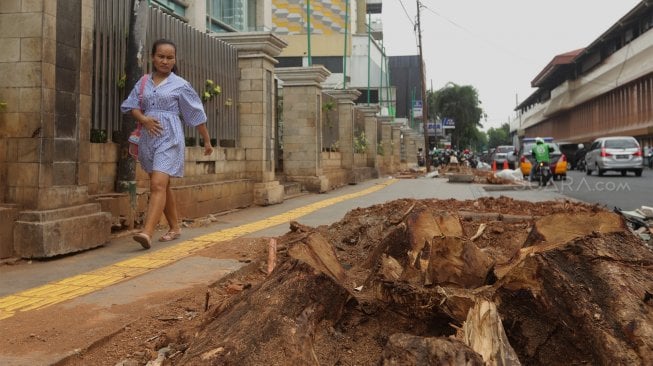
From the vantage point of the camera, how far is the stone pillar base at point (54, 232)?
4.41 meters

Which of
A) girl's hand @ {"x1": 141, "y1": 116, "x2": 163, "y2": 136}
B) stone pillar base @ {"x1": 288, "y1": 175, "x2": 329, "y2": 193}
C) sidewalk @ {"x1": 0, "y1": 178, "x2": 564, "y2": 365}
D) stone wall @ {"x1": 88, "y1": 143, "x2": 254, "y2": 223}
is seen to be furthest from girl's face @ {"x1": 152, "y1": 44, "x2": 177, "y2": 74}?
stone pillar base @ {"x1": 288, "y1": 175, "x2": 329, "y2": 193}

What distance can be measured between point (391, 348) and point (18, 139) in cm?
401

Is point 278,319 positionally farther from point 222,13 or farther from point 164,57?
point 222,13

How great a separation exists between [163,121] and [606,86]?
42.8 metres

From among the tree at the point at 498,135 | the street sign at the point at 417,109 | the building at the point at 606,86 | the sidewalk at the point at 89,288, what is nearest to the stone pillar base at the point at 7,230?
the sidewalk at the point at 89,288

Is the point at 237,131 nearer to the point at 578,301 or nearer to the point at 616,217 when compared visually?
the point at 616,217

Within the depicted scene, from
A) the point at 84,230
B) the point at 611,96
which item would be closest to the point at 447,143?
the point at 611,96

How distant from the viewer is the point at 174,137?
5.12 meters

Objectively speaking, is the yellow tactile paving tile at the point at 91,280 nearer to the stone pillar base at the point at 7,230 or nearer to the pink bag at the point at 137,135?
the stone pillar base at the point at 7,230

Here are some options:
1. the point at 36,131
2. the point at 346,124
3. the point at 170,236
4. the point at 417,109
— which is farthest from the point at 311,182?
the point at 417,109

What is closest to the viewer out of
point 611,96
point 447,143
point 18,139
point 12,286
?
point 12,286

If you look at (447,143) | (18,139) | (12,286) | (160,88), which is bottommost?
(12,286)

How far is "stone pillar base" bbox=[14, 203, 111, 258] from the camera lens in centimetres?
441

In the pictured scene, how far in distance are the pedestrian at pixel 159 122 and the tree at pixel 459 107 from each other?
227ft
